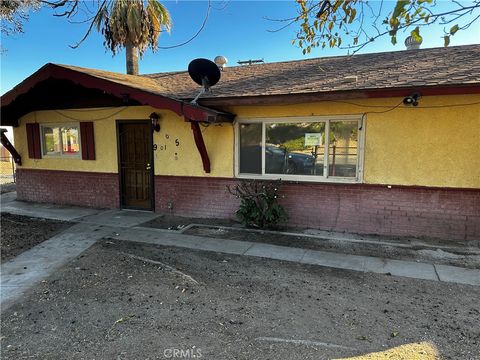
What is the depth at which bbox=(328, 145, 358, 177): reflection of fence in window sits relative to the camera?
6.46m

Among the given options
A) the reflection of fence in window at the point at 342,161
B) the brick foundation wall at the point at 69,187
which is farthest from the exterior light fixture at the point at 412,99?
the brick foundation wall at the point at 69,187

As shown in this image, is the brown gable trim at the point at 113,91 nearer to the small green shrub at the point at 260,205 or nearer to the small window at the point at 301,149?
the small window at the point at 301,149

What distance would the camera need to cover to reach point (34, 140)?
9570 mm

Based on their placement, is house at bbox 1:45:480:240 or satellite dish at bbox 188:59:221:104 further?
satellite dish at bbox 188:59:221:104

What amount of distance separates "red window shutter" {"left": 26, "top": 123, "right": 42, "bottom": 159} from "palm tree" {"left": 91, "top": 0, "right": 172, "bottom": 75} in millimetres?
4258

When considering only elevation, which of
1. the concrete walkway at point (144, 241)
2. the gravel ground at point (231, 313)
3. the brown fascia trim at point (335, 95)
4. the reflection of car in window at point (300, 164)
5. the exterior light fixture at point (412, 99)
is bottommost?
the gravel ground at point (231, 313)

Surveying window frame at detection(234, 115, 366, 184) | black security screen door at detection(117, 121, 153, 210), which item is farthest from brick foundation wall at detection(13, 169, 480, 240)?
black security screen door at detection(117, 121, 153, 210)

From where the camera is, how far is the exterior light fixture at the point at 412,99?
5.52m

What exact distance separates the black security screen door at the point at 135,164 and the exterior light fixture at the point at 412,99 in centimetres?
591

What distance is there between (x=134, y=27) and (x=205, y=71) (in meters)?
6.27

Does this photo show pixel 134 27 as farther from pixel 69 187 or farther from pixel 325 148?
pixel 325 148

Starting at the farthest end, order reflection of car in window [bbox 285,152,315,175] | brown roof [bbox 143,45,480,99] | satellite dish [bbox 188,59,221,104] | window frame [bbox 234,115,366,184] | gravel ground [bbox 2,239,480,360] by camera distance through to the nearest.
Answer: satellite dish [bbox 188,59,221,104] < reflection of car in window [bbox 285,152,315,175] < window frame [bbox 234,115,366,184] < brown roof [bbox 143,45,480,99] < gravel ground [bbox 2,239,480,360]

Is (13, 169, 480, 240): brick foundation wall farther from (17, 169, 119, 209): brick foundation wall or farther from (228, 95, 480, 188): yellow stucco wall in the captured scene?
(228, 95, 480, 188): yellow stucco wall

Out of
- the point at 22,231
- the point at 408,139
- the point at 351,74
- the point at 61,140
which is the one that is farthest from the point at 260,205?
the point at 61,140
